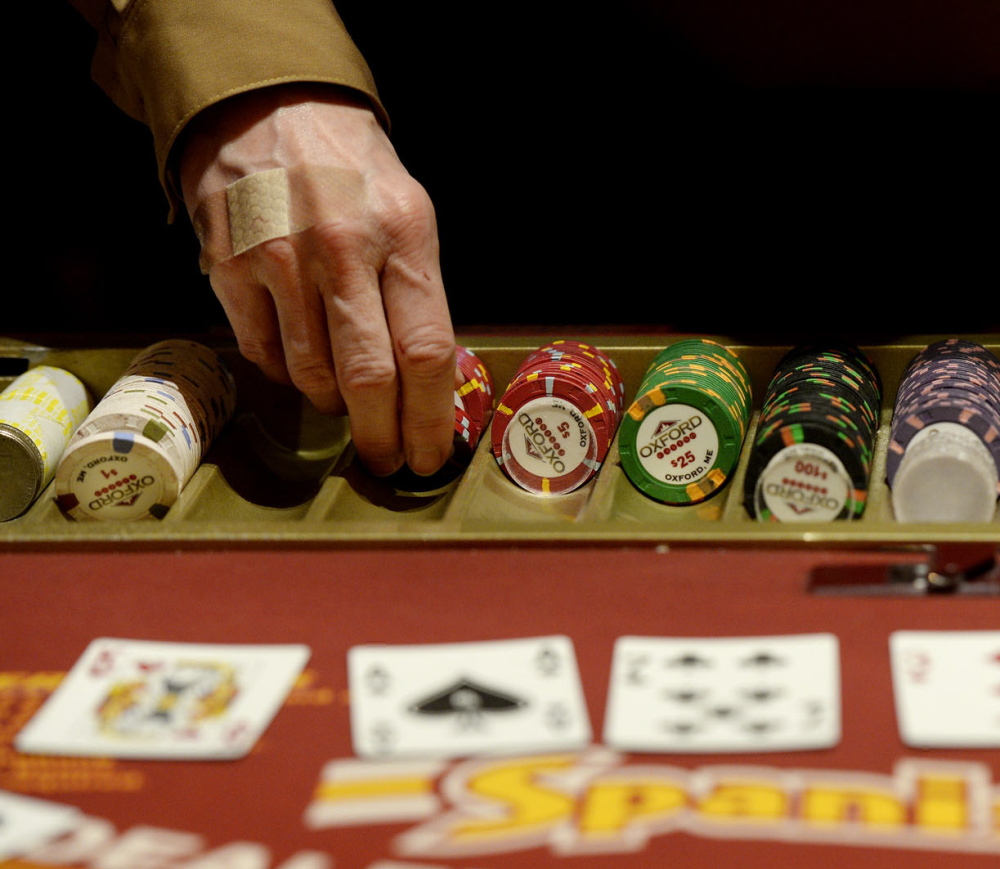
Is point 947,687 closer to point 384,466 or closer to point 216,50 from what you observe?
point 384,466

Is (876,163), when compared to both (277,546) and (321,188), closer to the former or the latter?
(321,188)

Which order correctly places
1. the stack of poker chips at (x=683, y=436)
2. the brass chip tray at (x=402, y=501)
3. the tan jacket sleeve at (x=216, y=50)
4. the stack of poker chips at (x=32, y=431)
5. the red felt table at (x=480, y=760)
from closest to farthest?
the red felt table at (x=480, y=760), the brass chip tray at (x=402, y=501), the tan jacket sleeve at (x=216, y=50), the stack of poker chips at (x=683, y=436), the stack of poker chips at (x=32, y=431)

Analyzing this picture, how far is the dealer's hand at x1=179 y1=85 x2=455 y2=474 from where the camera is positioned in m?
1.96

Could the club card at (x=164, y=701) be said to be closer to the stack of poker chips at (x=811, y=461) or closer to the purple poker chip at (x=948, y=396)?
the stack of poker chips at (x=811, y=461)

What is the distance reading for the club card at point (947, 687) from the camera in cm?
136

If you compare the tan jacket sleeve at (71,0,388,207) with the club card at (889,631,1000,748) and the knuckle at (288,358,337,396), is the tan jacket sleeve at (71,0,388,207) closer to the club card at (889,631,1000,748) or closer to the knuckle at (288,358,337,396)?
the knuckle at (288,358,337,396)

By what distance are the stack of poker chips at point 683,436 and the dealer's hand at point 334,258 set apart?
0.34 metres

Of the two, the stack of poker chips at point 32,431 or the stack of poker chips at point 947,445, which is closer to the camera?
the stack of poker chips at point 947,445

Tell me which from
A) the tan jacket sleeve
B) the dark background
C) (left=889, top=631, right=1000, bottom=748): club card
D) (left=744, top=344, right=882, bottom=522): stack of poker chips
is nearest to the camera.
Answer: (left=889, top=631, right=1000, bottom=748): club card

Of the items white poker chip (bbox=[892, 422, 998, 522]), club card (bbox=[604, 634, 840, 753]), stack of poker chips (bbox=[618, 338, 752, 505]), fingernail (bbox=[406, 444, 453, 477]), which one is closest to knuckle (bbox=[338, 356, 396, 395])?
fingernail (bbox=[406, 444, 453, 477])

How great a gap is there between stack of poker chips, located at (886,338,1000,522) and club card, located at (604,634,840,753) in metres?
0.46

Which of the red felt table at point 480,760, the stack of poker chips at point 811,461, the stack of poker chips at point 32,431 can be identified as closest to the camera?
the red felt table at point 480,760

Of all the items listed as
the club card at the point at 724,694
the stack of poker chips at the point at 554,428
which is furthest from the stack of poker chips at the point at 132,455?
the club card at the point at 724,694

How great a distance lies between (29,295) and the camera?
3219 mm
